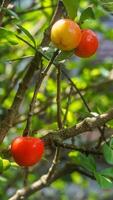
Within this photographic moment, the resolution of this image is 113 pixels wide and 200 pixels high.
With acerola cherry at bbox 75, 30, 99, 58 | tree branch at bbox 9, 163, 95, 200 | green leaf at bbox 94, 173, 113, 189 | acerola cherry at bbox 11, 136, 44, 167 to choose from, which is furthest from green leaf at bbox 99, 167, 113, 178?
tree branch at bbox 9, 163, 95, 200

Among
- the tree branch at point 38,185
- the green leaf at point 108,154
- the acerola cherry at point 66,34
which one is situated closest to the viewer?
the acerola cherry at point 66,34

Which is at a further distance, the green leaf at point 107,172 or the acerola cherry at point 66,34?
the green leaf at point 107,172

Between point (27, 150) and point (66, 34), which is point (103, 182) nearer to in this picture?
point (27, 150)

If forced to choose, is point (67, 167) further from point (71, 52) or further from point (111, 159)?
point (71, 52)

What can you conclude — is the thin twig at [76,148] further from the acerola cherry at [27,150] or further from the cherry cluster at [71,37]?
the cherry cluster at [71,37]

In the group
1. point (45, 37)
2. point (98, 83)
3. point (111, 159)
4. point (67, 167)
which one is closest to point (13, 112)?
point (45, 37)

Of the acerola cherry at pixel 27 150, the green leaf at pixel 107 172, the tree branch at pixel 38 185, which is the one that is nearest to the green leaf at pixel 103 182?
the green leaf at pixel 107 172

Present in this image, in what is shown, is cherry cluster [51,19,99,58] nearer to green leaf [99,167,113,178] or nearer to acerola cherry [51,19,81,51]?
acerola cherry [51,19,81,51]
